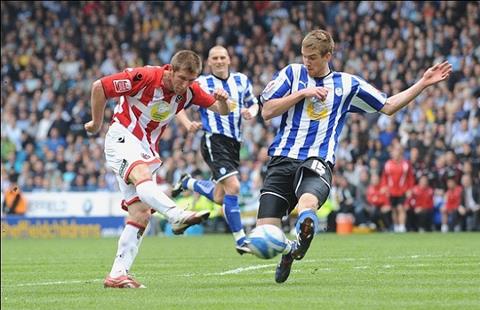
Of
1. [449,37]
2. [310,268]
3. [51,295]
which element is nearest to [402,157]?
[449,37]

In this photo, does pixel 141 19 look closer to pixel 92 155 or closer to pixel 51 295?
pixel 92 155

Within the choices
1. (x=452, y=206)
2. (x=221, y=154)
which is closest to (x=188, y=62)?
(x=221, y=154)

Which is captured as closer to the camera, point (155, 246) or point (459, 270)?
point (459, 270)

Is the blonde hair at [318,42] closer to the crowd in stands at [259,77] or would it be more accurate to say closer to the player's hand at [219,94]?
the player's hand at [219,94]

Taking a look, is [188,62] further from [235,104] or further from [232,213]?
[235,104]

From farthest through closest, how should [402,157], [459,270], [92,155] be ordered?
[92,155] < [402,157] < [459,270]

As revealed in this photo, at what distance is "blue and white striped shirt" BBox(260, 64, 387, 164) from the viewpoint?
9633mm

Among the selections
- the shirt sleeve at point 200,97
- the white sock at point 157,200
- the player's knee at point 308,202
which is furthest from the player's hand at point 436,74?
the white sock at point 157,200

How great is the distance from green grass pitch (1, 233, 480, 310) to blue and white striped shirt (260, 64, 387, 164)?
1.14 meters

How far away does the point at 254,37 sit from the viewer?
29953 millimetres

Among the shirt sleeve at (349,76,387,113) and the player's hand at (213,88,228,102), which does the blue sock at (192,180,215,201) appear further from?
the shirt sleeve at (349,76,387,113)

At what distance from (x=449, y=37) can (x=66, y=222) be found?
971 cm

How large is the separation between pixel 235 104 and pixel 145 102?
16.3ft

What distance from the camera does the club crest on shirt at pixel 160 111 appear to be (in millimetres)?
10023
